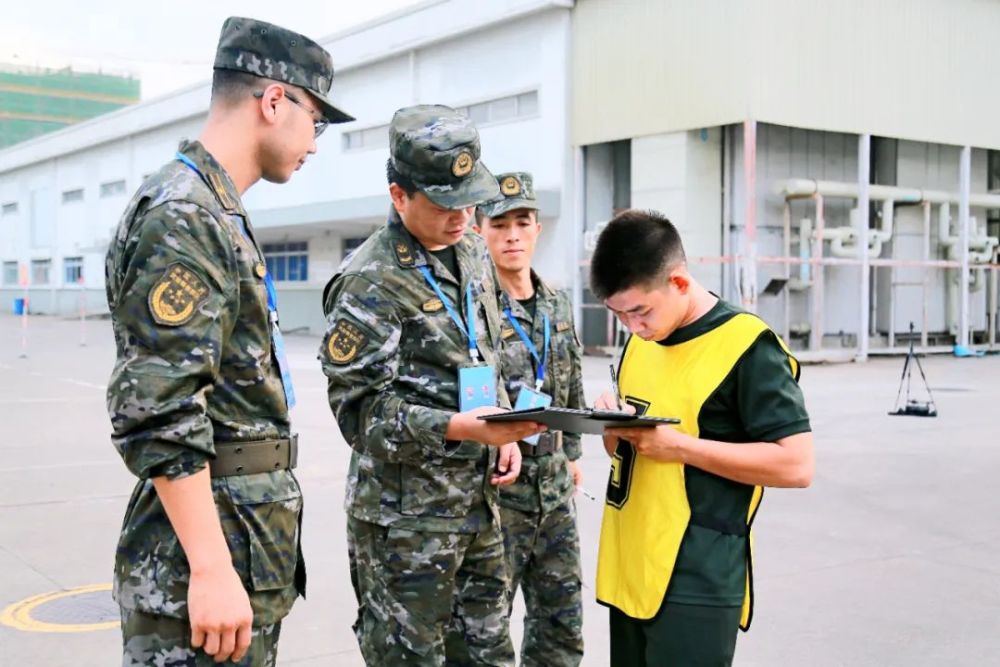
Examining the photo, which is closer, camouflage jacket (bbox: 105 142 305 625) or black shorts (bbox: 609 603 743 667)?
camouflage jacket (bbox: 105 142 305 625)

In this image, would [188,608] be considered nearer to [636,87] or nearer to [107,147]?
[636,87]

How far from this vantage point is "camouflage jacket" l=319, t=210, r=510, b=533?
2857 millimetres

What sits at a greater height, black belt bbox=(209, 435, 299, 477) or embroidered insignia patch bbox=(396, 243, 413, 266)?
embroidered insignia patch bbox=(396, 243, 413, 266)

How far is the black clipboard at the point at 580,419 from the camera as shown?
222 centimetres

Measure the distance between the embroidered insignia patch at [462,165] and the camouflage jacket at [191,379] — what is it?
2.66 feet

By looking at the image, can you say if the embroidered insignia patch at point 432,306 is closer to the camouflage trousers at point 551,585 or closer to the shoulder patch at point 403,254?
the shoulder patch at point 403,254

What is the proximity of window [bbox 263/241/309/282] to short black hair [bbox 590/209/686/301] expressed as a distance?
109 feet

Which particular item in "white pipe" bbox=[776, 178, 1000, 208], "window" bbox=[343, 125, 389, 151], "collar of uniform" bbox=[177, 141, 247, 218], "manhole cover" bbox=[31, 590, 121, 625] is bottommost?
"manhole cover" bbox=[31, 590, 121, 625]

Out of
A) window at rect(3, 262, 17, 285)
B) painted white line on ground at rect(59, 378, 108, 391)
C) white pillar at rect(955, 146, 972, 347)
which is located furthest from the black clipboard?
window at rect(3, 262, 17, 285)

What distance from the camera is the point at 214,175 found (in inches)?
85.4

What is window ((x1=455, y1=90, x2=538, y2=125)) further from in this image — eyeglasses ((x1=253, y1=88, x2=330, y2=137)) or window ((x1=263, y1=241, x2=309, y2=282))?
eyeglasses ((x1=253, y1=88, x2=330, y2=137))

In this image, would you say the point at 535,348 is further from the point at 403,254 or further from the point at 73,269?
the point at 73,269

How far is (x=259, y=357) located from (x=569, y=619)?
6.35ft

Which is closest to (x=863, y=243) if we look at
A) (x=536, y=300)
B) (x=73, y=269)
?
(x=536, y=300)
